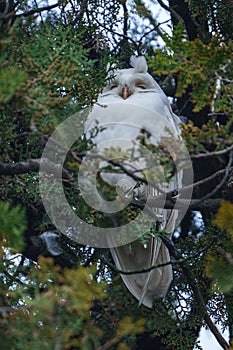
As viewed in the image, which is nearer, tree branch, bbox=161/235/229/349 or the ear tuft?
tree branch, bbox=161/235/229/349

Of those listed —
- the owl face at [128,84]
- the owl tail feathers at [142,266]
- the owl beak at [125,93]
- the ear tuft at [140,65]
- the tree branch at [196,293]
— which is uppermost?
the ear tuft at [140,65]

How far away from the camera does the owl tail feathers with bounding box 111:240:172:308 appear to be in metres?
3.29

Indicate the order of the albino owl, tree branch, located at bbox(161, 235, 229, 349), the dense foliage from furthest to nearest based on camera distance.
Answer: the albino owl → tree branch, located at bbox(161, 235, 229, 349) → the dense foliage

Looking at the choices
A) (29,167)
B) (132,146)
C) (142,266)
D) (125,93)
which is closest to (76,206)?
(29,167)

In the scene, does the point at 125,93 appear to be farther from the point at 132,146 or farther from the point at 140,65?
the point at 132,146

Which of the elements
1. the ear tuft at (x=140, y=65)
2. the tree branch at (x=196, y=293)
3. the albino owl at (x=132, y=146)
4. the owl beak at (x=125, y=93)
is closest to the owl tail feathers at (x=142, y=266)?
the albino owl at (x=132, y=146)

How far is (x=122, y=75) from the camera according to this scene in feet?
11.8

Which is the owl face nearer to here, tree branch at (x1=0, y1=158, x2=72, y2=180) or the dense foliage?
the dense foliage

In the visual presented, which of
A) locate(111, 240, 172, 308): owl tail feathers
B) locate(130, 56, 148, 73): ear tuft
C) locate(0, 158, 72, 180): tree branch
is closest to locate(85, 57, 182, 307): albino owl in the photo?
locate(111, 240, 172, 308): owl tail feathers

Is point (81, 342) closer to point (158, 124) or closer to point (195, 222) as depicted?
point (158, 124)

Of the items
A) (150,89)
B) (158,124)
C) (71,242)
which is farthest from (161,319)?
(150,89)

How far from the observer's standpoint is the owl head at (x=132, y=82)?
3.57 meters

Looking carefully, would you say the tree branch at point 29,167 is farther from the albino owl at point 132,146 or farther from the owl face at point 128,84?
the owl face at point 128,84

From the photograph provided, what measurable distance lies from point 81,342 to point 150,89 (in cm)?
172
